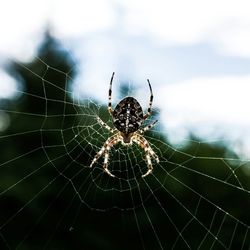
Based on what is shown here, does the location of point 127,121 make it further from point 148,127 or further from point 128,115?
point 148,127

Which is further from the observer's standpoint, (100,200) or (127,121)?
(100,200)

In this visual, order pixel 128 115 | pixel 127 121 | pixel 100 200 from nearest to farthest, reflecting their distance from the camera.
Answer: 1. pixel 128 115
2. pixel 127 121
3. pixel 100 200

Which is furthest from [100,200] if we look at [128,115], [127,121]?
[128,115]

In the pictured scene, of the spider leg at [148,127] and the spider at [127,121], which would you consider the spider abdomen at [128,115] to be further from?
the spider leg at [148,127]

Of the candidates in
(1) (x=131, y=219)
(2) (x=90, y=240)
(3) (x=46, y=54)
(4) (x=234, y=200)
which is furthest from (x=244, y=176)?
(3) (x=46, y=54)

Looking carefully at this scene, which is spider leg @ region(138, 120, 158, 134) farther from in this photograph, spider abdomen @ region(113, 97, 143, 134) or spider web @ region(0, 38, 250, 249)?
spider web @ region(0, 38, 250, 249)

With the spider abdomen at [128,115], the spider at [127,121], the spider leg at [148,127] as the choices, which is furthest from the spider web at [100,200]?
the spider abdomen at [128,115]

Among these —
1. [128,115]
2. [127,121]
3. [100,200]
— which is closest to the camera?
[128,115]

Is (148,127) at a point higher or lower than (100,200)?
higher
